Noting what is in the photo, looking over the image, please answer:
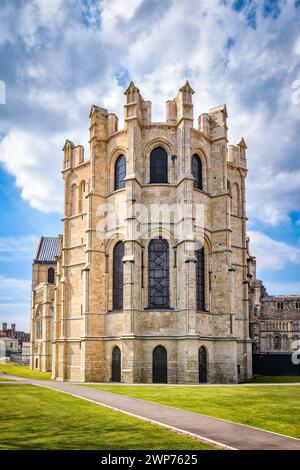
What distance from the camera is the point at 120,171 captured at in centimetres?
3416

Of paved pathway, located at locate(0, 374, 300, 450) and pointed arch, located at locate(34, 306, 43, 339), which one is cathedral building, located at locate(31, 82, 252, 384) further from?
pointed arch, located at locate(34, 306, 43, 339)

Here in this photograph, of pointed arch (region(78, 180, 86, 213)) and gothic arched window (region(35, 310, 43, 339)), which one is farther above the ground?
pointed arch (region(78, 180, 86, 213))

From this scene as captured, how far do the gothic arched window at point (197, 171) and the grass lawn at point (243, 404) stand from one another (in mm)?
16026

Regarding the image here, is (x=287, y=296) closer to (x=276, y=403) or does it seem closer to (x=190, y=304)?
(x=190, y=304)

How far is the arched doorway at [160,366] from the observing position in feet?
96.8

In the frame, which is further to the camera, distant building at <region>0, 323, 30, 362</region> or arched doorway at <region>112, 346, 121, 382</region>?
distant building at <region>0, 323, 30, 362</region>

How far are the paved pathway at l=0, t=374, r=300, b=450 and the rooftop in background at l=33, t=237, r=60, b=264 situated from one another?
50338 mm

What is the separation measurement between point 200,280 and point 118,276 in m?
5.75

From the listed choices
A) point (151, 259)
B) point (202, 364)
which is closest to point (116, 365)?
point (202, 364)

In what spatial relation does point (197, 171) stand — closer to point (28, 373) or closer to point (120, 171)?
point (120, 171)

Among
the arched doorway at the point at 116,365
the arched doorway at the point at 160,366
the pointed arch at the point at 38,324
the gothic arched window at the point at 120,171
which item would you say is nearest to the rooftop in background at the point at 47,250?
the pointed arch at the point at 38,324

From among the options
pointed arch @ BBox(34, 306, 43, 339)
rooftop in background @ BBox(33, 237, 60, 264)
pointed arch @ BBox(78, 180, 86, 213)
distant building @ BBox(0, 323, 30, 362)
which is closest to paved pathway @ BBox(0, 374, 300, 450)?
pointed arch @ BBox(78, 180, 86, 213)

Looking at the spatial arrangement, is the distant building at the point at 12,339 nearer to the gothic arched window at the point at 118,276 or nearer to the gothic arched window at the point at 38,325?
the gothic arched window at the point at 38,325

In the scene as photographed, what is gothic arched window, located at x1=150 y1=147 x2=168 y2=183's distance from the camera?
33.1 meters
